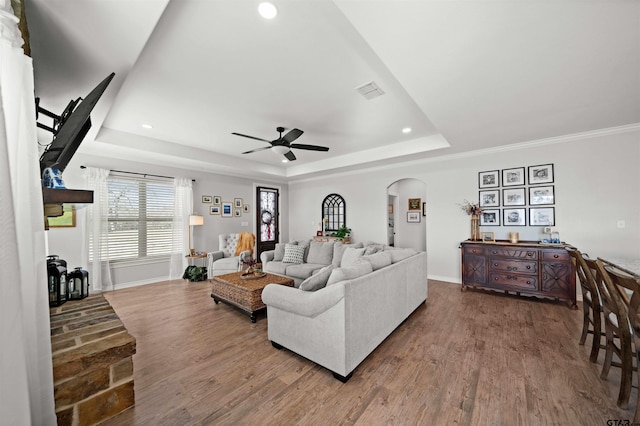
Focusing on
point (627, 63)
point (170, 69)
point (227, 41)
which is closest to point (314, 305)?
point (227, 41)

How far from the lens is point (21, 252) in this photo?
0.99m

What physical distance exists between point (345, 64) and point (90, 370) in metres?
2.86

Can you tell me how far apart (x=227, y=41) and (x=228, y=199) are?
4969mm

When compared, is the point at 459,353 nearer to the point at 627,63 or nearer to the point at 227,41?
the point at 627,63

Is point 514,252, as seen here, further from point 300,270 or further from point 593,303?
point 300,270

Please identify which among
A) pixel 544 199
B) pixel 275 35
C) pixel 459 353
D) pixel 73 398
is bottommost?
pixel 459 353

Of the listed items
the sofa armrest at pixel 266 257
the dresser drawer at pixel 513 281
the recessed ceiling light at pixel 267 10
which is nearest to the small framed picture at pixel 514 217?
the dresser drawer at pixel 513 281

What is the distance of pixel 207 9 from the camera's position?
1.78m

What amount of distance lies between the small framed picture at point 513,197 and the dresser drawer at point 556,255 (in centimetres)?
99

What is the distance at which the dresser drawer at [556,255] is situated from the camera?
3.69 meters

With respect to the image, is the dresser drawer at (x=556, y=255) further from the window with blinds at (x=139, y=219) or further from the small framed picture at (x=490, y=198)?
the window with blinds at (x=139, y=219)

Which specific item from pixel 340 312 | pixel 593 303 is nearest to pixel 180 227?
pixel 340 312

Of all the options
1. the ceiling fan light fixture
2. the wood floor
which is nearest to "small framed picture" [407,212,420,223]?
the wood floor

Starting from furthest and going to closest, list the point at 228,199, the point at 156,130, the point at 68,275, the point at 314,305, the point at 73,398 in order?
the point at 228,199
the point at 156,130
the point at 314,305
the point at 68,275
the point at 73,398
